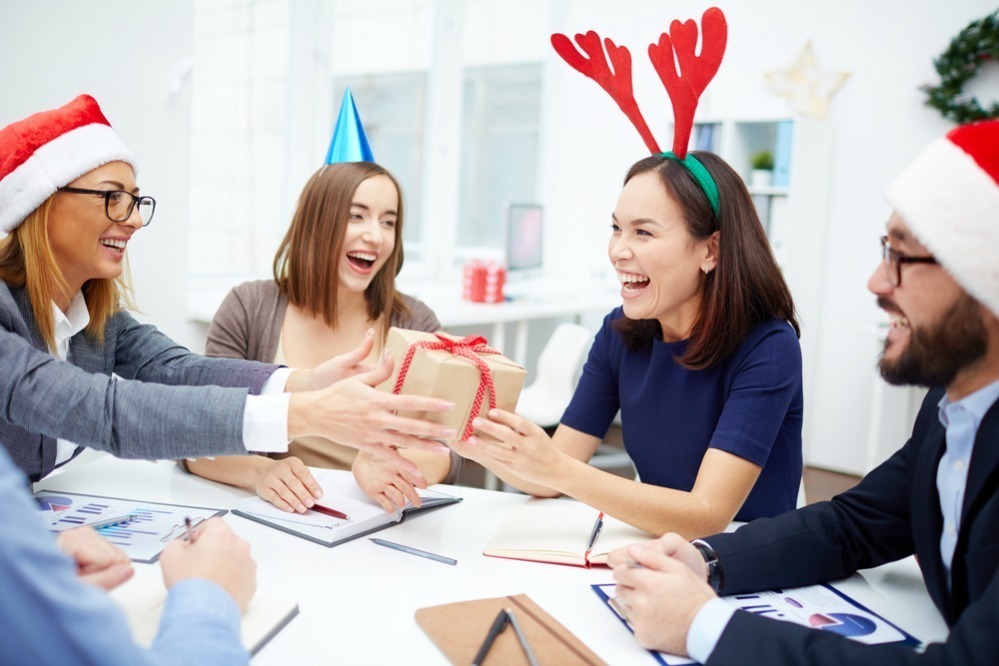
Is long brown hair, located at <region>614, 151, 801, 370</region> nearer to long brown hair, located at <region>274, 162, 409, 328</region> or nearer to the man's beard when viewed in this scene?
the man's beard

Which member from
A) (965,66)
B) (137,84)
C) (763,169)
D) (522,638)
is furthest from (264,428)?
(965,66)

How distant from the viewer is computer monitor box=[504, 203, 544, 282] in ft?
14.9

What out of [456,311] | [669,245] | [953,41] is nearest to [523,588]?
[669,245]

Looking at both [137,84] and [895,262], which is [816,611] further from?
[137,84]

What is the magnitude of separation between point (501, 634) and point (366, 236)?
1413 mm

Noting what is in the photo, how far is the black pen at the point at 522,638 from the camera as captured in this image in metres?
0.96

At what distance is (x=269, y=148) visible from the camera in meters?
4.25

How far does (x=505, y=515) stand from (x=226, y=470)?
0.57 metres

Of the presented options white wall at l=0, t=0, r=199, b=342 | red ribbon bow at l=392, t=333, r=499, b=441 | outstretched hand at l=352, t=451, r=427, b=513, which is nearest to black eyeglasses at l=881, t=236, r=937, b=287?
red ribbon bow at l=392, t=333, r=499, b=441

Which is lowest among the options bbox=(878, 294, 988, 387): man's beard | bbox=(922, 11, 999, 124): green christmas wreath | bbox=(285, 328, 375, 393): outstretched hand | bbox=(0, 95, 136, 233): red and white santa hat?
bbox=(285, 328, 375, 393): outstretched hand

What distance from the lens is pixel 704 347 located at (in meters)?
1.65

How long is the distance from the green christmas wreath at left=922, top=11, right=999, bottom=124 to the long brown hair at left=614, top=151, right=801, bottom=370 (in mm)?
3138

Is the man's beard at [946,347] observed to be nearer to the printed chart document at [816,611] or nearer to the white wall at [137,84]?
the printed chart document at [816,611]

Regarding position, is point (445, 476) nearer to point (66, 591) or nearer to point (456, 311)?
point (66, 591)
